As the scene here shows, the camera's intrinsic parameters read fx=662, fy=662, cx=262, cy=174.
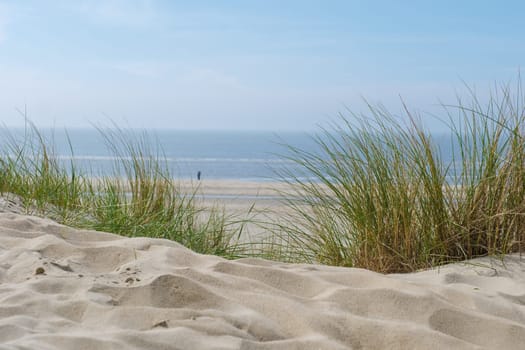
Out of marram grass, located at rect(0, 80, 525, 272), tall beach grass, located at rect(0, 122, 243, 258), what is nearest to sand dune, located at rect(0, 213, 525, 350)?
marram grass, located at rect(0, 80, 525, 272)

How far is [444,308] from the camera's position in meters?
2.21

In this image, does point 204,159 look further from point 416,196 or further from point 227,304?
point 227,304

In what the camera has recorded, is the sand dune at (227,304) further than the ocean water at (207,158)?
No

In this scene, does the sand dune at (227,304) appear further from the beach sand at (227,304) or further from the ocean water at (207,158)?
the ocean water at (207,158)

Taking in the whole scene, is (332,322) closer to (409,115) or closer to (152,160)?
(409,115)

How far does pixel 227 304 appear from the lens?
7.04 ft

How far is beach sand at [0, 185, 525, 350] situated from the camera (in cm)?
188

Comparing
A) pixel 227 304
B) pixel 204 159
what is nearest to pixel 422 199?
pixel 227 304

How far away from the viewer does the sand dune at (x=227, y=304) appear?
6.16 ft

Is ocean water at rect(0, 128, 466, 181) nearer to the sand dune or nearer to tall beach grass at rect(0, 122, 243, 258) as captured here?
tall beach grass at rect(0, 122, 243, 258)

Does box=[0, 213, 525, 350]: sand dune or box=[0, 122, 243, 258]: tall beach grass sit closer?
box=[0, 213, 525, 350]: sand dune

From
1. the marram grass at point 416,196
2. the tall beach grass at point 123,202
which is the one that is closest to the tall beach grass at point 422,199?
the marram grass at point 416,196

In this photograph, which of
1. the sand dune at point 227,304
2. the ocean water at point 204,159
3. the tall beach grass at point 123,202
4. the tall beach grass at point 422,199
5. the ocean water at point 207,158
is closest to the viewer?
the sand dune at point 227,304

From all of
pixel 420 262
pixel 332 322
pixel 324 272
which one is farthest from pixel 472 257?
pixel 332 322
